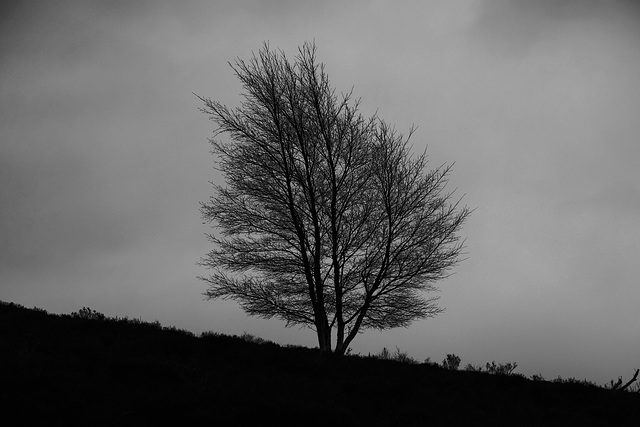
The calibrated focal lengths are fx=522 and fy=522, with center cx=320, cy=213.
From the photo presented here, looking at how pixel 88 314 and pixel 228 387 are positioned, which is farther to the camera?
pixel 88 314

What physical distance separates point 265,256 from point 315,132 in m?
4.16

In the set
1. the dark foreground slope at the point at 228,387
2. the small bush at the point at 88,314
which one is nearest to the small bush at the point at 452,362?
the dark foreground slope at the point at 228,387

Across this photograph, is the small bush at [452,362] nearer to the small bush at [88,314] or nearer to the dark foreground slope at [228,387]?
the dark foreground slope at [228,387]

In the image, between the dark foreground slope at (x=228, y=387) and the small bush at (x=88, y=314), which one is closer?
the dark foreground slope at (x=228, y=387)

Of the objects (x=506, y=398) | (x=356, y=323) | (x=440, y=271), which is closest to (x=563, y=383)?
(x=506, y=398)

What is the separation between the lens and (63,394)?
21.9 feet

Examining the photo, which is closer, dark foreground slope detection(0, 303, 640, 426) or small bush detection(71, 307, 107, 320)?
dark foreground slope detection(0, 303, 640, 426)

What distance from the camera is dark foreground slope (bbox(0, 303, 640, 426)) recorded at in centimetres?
670

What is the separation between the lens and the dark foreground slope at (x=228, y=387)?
6.70 metres

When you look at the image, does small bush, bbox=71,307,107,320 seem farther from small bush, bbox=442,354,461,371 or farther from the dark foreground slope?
small bush, bbox=442,354,461,371

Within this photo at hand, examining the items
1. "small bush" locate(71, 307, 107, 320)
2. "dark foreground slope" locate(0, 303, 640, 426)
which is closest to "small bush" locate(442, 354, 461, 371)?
"dark foreground slope" locate(0, 303, 640, 426)

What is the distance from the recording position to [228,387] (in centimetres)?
791

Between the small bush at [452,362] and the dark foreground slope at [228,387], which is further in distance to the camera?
the small bush at [452,362]

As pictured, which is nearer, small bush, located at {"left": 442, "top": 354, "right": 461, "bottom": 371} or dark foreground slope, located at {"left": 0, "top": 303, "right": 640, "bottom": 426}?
dark foreground slope, located at {"left": 0, "top": 303, "right": 640, "bottom": 426}
